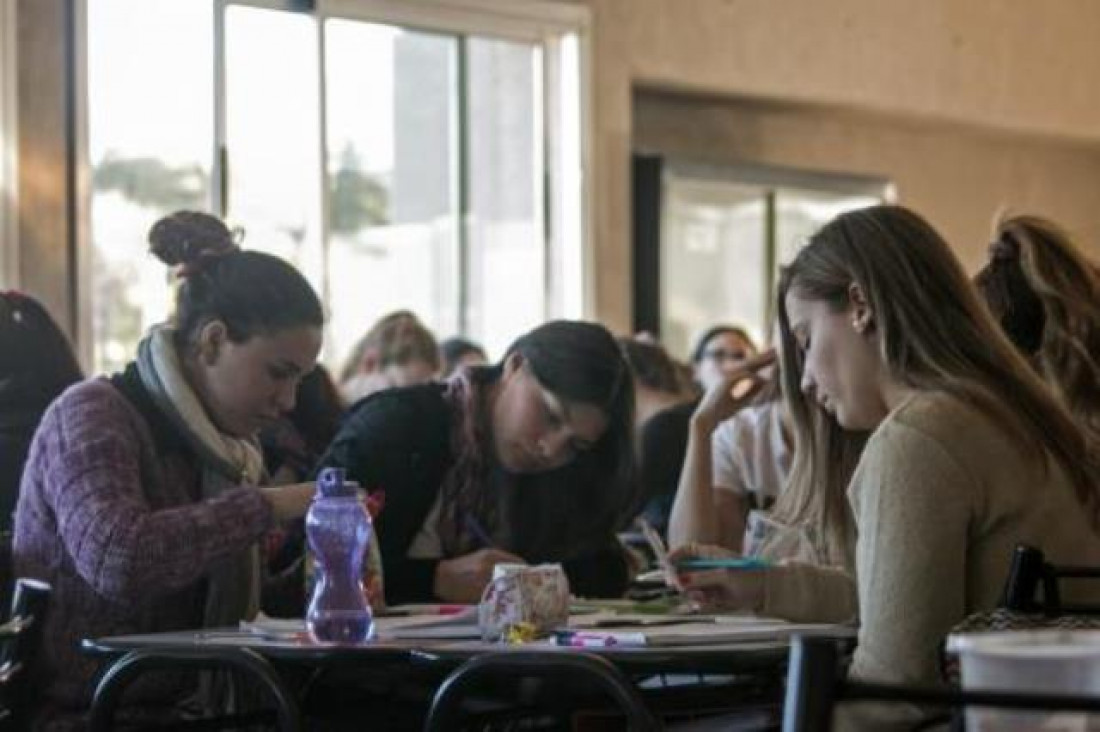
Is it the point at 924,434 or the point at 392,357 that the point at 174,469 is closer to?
the point at 924,434

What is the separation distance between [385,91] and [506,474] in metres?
5.73

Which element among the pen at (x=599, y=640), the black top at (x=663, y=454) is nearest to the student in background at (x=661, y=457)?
the black top at (x=663, y=454)

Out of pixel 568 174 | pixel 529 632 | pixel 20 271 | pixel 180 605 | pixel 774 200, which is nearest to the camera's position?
pixel 529 632

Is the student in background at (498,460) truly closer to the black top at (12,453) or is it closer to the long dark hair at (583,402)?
the long dark hair at (583,402)

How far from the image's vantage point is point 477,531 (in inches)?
137

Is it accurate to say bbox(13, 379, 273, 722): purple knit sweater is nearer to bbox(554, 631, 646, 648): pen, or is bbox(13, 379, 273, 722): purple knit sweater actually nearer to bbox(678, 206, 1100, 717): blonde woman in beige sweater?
bbox(554, 631, 646, 648): pen

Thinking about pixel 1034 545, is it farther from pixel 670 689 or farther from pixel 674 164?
pixel 674 164

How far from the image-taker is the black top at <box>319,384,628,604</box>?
11.0 feet

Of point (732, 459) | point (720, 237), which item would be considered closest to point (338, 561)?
point (732, 459)

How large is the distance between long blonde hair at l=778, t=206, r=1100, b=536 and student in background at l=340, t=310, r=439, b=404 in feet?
14.6

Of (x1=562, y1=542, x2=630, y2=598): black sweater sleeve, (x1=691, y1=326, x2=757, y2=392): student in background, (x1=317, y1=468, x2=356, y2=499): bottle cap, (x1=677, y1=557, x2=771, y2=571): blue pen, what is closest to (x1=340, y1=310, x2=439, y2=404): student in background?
(x1=691, y1=326, x2=757, y2=392): student in background

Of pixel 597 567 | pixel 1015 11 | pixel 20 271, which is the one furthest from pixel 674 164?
pixel 597 567

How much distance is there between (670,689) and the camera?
275 cm

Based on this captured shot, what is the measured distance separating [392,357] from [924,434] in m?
4.89
